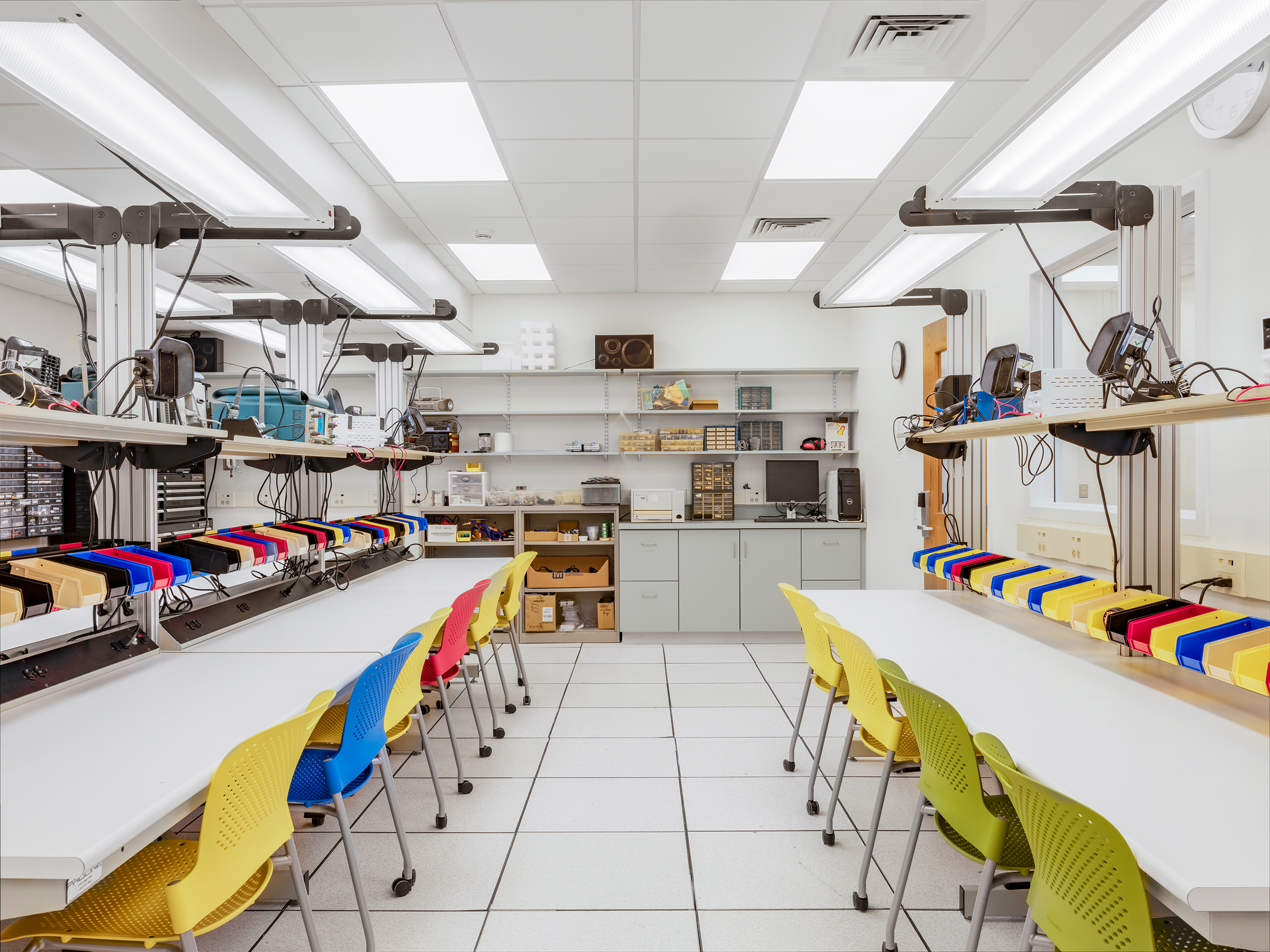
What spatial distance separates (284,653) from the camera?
80.8 inches

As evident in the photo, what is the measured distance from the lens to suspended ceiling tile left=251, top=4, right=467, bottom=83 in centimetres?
204

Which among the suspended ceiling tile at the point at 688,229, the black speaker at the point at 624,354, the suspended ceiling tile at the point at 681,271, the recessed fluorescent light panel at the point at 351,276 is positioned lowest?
the recessed fluorescent light panel at the point at 351,276

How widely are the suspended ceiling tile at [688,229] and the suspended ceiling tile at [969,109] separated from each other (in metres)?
1.22

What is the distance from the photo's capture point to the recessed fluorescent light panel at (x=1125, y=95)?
3.78 feet

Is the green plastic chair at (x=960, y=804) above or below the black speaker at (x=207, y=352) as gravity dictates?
below

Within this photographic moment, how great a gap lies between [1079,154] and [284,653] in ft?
8.96

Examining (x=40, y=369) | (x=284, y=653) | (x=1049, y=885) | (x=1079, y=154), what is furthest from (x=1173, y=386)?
(x=40, y=369)

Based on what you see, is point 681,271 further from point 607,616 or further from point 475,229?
point 607,616

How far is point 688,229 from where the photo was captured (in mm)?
3879

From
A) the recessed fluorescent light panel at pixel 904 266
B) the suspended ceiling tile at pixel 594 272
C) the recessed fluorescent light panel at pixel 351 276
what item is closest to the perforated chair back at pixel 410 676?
the recessed fluorescent light panel at pixel 351 276

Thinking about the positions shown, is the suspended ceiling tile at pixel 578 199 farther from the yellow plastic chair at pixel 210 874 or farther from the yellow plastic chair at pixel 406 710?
the yellow plastic chair at pixel 210 874

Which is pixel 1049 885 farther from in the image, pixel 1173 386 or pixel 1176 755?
pixel 1173 386

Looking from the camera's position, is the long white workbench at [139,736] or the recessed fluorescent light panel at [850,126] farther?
the recessed fluorescent light panel at [850,126]

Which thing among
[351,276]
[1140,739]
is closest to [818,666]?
[1140,739]
